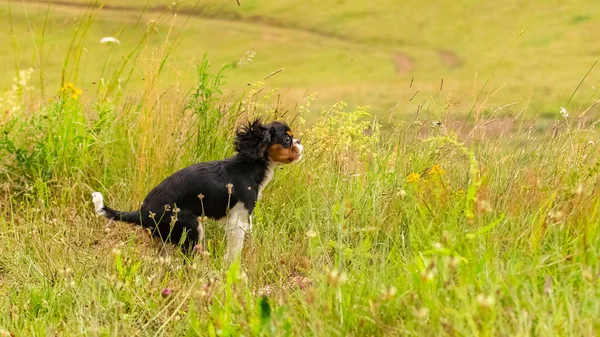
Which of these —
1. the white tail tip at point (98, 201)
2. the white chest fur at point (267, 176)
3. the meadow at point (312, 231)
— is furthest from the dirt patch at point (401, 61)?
the white tail tip at point (98, 201)

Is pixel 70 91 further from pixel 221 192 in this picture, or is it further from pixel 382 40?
pixel 382 40

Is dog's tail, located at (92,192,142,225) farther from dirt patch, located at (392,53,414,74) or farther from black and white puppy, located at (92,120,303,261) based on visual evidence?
dirt patch, located at (392,53,414,74)

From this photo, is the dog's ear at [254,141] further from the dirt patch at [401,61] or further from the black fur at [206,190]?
the dirt patch at [401,61]

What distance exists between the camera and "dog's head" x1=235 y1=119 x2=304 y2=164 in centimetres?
406

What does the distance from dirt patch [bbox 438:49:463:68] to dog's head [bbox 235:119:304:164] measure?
864 inches

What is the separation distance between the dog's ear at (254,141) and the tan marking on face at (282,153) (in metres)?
0.04

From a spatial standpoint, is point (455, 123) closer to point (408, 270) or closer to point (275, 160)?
point (275, 160)

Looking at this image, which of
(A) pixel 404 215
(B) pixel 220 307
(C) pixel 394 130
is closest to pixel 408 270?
(B) pixel 220 307

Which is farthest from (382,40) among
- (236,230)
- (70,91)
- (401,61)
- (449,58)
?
(236,230)

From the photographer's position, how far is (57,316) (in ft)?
10.6

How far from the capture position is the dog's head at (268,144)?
406 centimetres

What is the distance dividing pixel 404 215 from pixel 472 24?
82.5ft

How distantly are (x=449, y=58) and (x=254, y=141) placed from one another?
23.1 metres

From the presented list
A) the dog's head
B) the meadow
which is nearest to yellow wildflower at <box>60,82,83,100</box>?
the meadow
